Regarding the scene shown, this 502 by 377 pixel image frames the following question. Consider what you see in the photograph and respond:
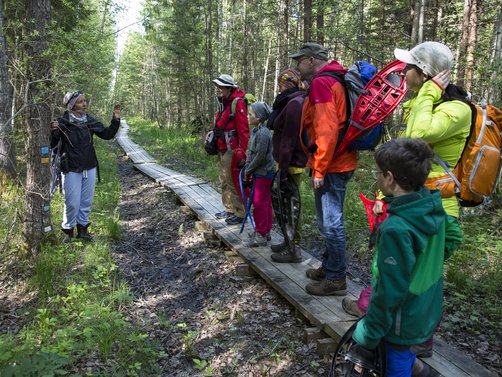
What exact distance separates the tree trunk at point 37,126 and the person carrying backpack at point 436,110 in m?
4.15

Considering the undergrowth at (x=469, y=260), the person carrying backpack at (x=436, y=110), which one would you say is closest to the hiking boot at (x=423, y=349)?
the person carrying backpack at (x=436, y=110)

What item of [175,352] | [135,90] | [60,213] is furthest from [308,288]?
[135,90]

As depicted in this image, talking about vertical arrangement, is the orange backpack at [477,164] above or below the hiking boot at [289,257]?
above

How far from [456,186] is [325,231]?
1.36 m

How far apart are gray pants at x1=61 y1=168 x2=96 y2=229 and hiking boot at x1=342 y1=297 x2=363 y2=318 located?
13.9 ft

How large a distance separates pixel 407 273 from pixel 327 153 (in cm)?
166

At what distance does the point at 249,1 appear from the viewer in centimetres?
2245

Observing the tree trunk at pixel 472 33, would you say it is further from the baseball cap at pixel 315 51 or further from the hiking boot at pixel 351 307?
the hiking boot at pixel 351 307

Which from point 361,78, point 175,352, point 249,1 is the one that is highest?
point 249,1

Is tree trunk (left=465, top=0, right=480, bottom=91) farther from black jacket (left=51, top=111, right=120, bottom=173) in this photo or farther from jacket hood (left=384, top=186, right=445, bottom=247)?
jacket hood (left=384, top=186, right=445, bottom=247)

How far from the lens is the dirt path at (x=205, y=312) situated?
340cm

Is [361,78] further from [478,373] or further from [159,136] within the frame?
[159,136]

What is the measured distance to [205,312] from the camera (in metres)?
4.34

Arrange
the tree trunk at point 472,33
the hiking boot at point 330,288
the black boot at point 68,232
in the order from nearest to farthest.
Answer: the hiking boot at point 330,288 < the black boot at point 68,232 < the tree trunk at point 472,33
